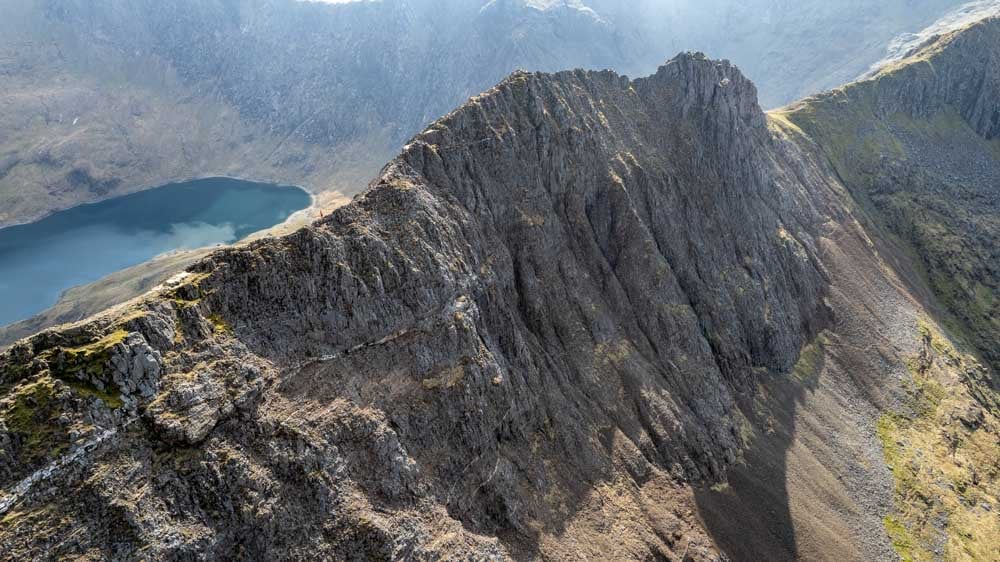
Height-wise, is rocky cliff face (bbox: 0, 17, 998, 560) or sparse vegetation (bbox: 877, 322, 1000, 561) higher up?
rocky cliff face (bbox: 0, 17, 998, 560)

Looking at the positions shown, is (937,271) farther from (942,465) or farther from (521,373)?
(521,373)

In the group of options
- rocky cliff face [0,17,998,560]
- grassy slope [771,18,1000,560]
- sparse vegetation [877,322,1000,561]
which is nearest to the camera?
rocky cliff face [0,17,998,560]

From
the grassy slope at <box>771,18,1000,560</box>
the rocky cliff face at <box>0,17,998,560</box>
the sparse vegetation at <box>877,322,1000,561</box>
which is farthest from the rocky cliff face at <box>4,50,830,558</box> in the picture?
the grassy slope at <box>771,18,1000,560</box>

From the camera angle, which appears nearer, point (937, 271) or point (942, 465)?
point (942, 465)

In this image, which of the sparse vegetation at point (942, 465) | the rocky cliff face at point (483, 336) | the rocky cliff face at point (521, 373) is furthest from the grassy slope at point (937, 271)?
the rocky cliff face at point (483, 336)

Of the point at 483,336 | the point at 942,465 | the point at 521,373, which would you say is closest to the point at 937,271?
the point at 942,465

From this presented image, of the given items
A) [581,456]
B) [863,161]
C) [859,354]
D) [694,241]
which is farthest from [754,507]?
[863,161]

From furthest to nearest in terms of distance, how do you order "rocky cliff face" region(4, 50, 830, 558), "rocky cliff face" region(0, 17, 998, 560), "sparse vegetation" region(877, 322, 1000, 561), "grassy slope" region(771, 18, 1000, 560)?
1. "grassy slope" region(771, 18, 1000, 560)
2. "sparse vegetation" region(877, 322, 1000, 561)
3. "rocky cliff face" region(4, 50, 830, 558)
4. "rocky cliff face" region(0, 17, 998, 560)

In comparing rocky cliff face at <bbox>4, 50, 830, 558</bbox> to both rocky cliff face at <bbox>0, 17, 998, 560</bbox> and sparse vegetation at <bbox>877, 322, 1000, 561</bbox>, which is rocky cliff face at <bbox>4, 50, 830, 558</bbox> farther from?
sparse vegetation at <bbox>877, 322, 1000, 561</bbox>

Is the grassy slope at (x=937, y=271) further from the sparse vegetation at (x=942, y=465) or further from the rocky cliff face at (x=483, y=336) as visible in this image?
the rocky cliff face at (x=483, y=336)
